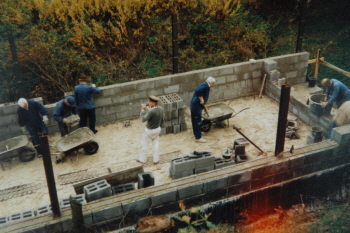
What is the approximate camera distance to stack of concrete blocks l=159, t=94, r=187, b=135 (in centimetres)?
986

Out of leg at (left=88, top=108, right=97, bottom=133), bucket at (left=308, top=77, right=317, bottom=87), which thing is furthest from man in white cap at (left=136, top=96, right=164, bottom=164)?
bucket at (left=308, top=77, right=317, bottom=87)

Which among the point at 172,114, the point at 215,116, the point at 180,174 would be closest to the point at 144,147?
the point at 180,174

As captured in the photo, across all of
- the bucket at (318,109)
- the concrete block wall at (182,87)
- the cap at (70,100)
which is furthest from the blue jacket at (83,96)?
the bucket at (318,109)

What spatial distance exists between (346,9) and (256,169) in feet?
45.5

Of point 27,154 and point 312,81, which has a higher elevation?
point 312,81

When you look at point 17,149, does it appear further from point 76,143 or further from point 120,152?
point 120,152

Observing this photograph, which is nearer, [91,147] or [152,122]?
[152,122]

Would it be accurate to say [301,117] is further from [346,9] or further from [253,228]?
[346,9]

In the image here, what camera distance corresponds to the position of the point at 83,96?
9.41 metres

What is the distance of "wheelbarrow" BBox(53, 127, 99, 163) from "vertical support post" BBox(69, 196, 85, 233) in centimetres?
263

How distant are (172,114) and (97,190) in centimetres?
366

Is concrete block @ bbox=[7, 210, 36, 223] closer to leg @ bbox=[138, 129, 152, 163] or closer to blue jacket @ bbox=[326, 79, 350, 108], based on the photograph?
leg @ bbox=[138, 129, 152, 163]

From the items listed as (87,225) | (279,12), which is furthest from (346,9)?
(87,225)

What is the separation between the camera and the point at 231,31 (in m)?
14.9
